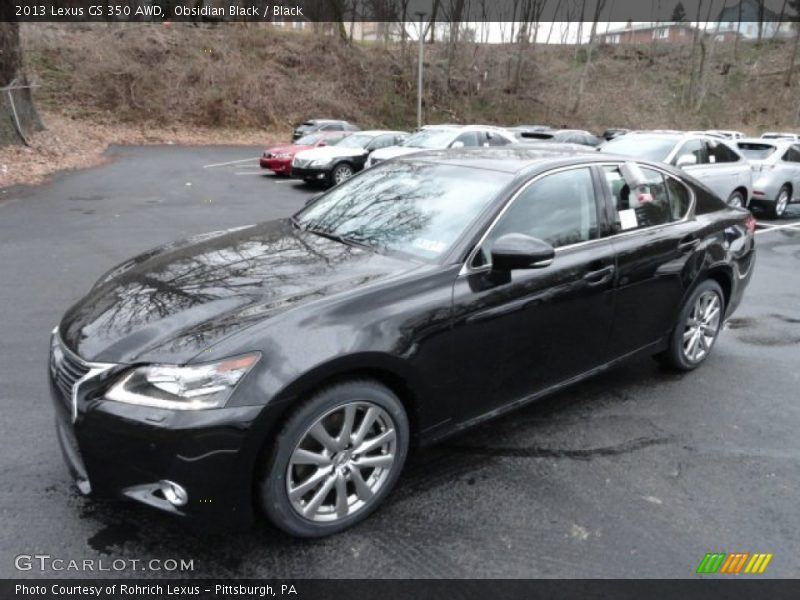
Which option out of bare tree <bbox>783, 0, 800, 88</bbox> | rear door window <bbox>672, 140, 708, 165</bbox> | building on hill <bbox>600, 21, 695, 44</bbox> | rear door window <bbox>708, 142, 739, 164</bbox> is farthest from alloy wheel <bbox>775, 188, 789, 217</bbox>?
building on hill <bbox>600, 21, 695, 44</bbox>

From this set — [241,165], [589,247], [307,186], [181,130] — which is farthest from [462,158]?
[181,130]

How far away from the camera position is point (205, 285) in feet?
9.78

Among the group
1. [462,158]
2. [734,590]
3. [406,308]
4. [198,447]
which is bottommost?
[734,590]

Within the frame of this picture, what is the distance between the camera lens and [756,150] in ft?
44.0

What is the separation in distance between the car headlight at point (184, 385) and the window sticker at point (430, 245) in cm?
117

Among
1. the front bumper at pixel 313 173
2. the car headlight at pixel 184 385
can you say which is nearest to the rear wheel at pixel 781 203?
the front bumper at pixel 313 173

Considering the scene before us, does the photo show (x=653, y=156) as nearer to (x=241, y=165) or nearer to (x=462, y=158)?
(x=462, y=158)

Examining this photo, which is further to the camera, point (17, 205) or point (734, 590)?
point (17, 205)

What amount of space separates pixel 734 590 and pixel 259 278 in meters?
2.47

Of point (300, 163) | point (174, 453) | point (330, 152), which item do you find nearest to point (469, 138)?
point (330, 152)

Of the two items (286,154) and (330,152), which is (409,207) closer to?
(330,152)

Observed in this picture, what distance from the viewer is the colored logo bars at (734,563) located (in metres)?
2.70

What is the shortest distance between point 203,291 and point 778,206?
13125 millimetres

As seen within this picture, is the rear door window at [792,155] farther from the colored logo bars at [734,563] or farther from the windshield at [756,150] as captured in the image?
the colored logo bars at [734,563]
